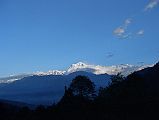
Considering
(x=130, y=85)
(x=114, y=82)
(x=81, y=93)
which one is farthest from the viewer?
(x=114, y=82)

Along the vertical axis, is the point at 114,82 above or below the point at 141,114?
above

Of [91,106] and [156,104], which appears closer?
[156,104]

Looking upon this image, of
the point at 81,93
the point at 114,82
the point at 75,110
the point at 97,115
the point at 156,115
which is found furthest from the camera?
the point at 114,82

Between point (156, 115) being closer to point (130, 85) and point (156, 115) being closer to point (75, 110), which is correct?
point (75, 110)

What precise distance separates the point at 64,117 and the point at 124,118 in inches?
431

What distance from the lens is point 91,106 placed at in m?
70.7

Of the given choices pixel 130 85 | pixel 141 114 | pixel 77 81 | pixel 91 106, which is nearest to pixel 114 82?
pixel 77 81

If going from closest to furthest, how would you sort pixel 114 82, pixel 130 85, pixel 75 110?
pixel 75 110
pixel 130 85
pixel 114 82

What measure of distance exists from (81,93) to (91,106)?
6989 centimetres

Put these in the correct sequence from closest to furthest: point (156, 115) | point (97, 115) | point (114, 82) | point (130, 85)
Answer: point (156, 115) < point (97, 115) < point (130, 85) < point (114, 82)

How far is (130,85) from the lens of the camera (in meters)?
122

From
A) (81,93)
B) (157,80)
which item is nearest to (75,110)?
(81,93)

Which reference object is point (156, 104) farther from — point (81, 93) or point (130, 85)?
point (81, 93)

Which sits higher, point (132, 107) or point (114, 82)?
point (114, 82)
